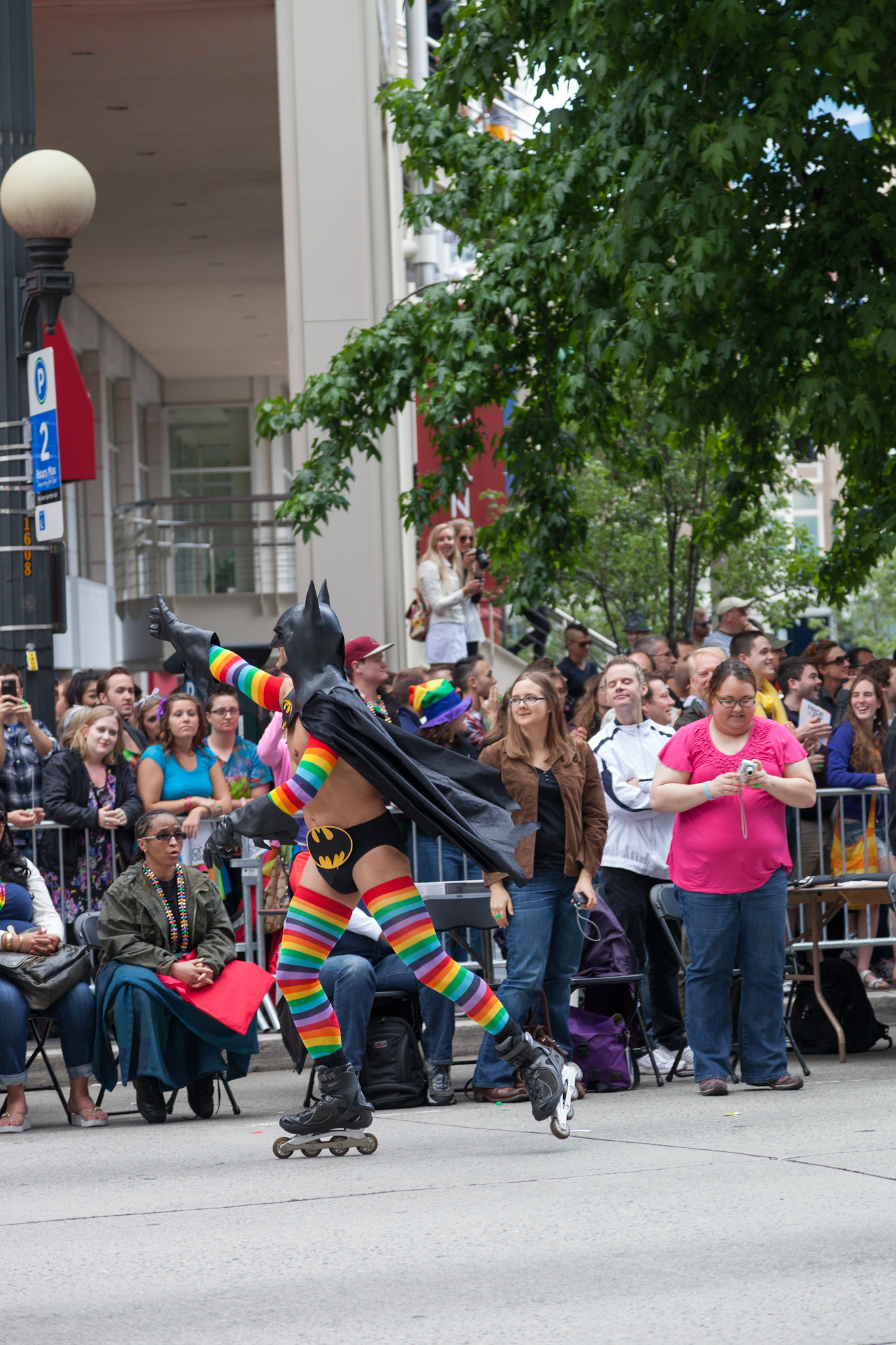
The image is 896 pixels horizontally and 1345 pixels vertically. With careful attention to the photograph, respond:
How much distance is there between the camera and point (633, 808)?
9180 millimetres

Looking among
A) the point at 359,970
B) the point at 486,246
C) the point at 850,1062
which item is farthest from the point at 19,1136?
the point at 486,246

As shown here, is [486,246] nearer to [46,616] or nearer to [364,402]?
[364,402]

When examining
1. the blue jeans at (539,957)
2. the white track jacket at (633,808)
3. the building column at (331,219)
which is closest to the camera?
the blue jeans at (539,957)

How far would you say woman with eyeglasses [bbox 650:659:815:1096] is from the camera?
831 centimetres

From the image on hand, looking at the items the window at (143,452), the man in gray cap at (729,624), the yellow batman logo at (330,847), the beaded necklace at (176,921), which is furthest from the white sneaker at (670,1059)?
the window at (143,452)

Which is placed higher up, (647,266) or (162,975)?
(647,266)

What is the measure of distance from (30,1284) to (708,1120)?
337cm

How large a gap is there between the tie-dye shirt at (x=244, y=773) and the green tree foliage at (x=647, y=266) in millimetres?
3354

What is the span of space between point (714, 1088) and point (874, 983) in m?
2.71

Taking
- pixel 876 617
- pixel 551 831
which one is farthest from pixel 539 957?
pixel 876 617

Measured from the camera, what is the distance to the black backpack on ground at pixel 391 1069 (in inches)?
338

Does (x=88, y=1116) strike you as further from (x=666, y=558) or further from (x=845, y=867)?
(x=666, y=558)

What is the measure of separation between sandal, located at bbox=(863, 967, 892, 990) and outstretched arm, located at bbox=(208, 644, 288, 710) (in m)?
4.86

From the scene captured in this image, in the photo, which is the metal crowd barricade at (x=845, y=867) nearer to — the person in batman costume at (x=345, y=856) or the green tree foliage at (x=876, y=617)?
the person in batman costume at (x=345, y=856)
